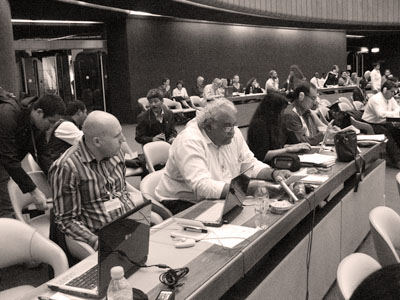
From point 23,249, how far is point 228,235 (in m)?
1.01

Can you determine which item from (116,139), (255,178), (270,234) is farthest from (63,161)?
(255,178)

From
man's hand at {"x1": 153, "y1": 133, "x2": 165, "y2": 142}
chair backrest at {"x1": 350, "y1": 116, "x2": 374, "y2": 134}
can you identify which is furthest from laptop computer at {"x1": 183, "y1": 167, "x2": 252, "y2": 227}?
chair backrest at {"x1": 350, "y1": 116, "x2": 374, "y2": 134}

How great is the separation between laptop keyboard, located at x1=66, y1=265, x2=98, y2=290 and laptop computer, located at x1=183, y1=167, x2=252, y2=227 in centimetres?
72

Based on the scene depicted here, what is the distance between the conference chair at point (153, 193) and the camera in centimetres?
316

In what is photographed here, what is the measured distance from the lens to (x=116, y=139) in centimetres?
268

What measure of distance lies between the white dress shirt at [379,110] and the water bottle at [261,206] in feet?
18.1

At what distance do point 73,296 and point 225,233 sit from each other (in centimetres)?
82

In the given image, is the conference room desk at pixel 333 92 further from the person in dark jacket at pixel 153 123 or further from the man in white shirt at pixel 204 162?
the man in white shirt at pixel 204 162

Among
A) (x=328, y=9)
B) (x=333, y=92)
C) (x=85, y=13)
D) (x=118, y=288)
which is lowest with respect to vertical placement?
(x=333, y=92)

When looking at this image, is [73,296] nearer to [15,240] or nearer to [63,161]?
[15,240]

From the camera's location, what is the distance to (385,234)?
91.2 inches

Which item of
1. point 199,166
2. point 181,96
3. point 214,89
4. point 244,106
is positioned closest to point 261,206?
point 199,166

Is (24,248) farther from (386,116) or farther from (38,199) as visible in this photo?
(386,116)

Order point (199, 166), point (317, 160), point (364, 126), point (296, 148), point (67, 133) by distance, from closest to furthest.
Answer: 1. point (199, 166)
2. point (317, 160)
3. point (296, 148)
4. point (67, 133)
5. point (364, 126)
